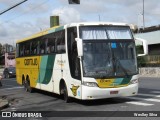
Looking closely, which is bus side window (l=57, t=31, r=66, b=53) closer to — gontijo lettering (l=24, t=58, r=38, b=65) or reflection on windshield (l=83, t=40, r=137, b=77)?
reflection on windshield (l=83, t=40, r=137, b=77)

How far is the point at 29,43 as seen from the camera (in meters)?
23.2

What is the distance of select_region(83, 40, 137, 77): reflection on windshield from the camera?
15.1 m

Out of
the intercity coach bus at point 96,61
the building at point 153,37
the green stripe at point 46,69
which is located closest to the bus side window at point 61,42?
the intercity coach bus at point 96,61

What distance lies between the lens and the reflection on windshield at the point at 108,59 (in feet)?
49.6

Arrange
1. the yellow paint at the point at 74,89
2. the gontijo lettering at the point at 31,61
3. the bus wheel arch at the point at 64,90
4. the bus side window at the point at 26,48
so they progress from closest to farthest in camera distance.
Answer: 1. the yellow paint at the point at 74,89
2. the bus wheel arch at the point at 64,90
3. the gontijo lettering at the point at 31,61
4. the bus side window at the point at 26,48

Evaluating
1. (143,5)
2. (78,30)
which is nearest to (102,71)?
(78,30)

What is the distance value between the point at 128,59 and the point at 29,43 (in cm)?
887

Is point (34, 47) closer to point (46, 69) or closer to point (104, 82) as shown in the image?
point (46, 69)

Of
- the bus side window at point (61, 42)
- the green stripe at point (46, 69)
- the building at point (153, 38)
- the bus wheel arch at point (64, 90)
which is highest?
the building at point (153, 38)

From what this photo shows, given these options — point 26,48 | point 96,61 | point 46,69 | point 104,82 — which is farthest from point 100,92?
point 26,48

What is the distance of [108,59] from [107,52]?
264 millimetres

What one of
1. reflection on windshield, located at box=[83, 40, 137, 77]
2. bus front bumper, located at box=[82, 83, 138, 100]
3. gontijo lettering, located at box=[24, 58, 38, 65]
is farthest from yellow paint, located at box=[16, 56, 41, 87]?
bus front bumper, located at box=[82, 83, 138, 100]

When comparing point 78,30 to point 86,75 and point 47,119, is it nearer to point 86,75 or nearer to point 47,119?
point 86,75

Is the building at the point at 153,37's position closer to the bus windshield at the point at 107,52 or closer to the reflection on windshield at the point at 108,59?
the bus windshield at the point at 107,52
